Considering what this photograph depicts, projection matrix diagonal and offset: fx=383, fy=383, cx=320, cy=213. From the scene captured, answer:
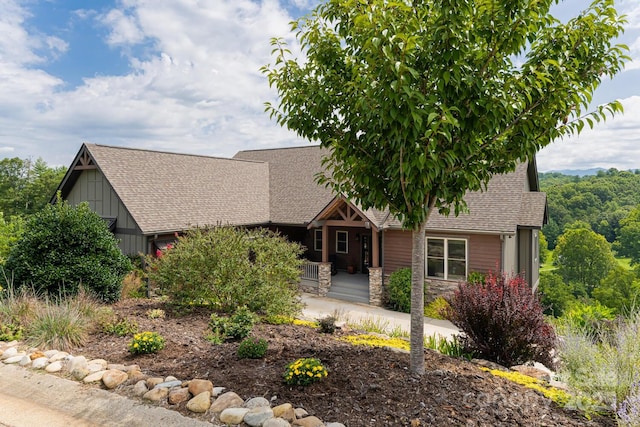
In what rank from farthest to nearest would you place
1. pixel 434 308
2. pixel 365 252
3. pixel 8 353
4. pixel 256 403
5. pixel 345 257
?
pixel 345 257, pixel 365 252, pixel 434 308, pixel 8 353, pixel 256 403

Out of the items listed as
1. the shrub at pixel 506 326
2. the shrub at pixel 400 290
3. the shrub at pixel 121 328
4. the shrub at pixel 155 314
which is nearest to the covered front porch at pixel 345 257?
the shrub at pixel 400 290

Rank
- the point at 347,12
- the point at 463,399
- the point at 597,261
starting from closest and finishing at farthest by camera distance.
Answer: the point at 463,399, the point at 347,12, the point at 597,261

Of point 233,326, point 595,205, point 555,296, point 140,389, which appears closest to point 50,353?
point 140,389

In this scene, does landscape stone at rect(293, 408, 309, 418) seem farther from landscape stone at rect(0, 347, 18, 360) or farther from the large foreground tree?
landscape stone at rect(0, 347, 18, 360)

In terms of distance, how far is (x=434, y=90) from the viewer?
445 cm

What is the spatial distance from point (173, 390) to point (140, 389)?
1.66 feet

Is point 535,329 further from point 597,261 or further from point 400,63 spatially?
point 597,261

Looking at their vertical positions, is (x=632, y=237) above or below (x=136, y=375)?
below

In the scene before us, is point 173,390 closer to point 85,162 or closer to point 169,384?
point 169,384

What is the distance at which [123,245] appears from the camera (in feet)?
49.3

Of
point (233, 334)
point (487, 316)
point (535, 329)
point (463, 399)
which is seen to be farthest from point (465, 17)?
point (233, 334)

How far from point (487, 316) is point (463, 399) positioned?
9.07 feet

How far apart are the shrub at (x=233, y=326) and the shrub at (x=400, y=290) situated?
840cm

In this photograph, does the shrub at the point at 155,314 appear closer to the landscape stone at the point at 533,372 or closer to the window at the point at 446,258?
the landscape stone at the point at 533,372
